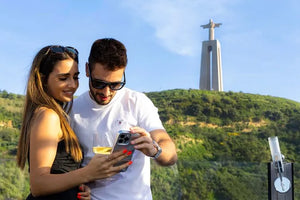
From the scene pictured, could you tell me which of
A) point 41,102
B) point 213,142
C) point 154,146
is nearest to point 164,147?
point 154,146

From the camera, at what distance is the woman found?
1584 mm

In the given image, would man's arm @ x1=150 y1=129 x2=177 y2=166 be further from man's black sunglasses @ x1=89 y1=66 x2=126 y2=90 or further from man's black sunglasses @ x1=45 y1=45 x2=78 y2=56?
man's black sunglasses @ x1=45 y1=45 x2=78 y2=56

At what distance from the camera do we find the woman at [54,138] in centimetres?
158

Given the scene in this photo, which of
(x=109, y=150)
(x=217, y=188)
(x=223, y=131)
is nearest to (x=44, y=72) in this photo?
(x=109, y=150)

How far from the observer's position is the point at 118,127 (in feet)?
5.98

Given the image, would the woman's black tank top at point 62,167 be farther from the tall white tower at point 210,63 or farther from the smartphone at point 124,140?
the tall white tower at point 210,63

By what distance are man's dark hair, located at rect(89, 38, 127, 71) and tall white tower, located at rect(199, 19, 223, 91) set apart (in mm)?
27514

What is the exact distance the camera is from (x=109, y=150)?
1647 mm

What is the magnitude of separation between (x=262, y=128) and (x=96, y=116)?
20.6 m

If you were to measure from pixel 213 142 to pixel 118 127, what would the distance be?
17783mm

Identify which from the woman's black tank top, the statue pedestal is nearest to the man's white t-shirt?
the woman's black tank top

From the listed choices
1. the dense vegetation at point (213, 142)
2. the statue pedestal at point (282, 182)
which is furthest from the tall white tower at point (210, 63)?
the statue pedestal at point (282, 182)

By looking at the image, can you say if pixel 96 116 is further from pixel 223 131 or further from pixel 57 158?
pixel 223 131

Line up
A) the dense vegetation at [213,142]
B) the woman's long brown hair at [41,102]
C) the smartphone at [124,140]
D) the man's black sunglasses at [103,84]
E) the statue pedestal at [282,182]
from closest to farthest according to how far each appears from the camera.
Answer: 1. the smartphone at [124,140]
2. the woman's long brown hair at [41,102]
3. the man's black sunglasses at [103,84]
4. the statue pedestal at [282,182]
5. the dense vegetation at [213,142]
